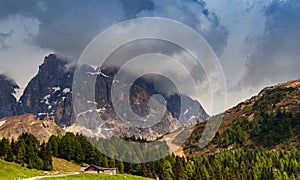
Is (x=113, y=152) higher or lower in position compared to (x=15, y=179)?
higher

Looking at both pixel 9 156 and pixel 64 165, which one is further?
pixel 64 165

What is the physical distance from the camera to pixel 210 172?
13812 centimetres

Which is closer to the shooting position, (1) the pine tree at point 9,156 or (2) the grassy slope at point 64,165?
(1) the pine tree at point 9,156

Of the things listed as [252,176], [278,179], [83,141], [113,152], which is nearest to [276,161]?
[278,179]

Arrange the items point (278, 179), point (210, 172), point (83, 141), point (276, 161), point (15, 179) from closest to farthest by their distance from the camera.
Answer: point (15, 179), point (210, 172), point (83, 141), point (278, 179), point (276, 161)

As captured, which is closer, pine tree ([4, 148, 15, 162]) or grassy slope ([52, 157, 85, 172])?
pine tree ([4, 148, 15, 162])

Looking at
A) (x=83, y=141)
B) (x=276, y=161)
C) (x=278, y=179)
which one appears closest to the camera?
(x=83, y=141)

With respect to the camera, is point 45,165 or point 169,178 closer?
point 45,165

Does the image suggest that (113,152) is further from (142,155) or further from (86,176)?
(86,176)

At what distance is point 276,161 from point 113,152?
276ft

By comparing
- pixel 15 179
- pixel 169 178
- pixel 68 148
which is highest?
pixel 68 148

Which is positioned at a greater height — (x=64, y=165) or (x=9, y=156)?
(x=64, y=165)

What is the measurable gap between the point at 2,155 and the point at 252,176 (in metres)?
94.9

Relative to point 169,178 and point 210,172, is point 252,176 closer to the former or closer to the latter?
point 210,172
